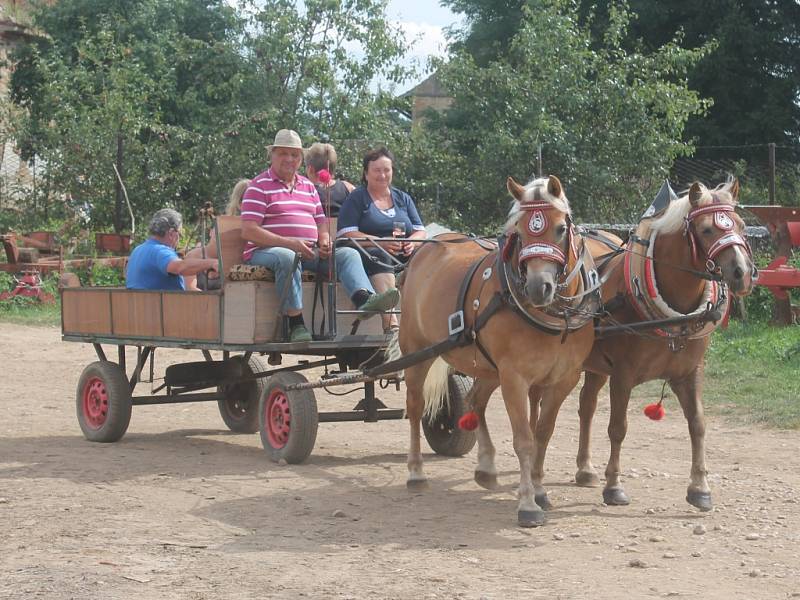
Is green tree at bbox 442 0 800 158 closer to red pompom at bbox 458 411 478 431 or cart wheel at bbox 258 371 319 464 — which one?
cart wheel at bbox 258 371 319 464

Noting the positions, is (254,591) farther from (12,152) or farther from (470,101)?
(12,152)

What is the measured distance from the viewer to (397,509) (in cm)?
673

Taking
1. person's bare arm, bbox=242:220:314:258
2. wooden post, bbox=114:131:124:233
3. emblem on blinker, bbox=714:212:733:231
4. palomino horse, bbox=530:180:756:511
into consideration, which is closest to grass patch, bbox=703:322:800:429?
palomino horse, bbox=530:180:756:511

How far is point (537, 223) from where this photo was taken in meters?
5.98

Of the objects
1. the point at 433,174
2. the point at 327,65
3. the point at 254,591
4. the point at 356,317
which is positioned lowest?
the point at 254,591

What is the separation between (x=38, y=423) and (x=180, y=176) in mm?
10248

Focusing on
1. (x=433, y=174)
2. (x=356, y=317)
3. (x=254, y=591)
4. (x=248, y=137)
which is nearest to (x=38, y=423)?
(x=356, y=317)

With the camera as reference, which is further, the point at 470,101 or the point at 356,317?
the point at 470,101

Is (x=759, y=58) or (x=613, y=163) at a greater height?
(x=759, y=58)

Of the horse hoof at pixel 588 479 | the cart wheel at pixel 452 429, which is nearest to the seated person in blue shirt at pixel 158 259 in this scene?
the cart wheel at pixel 452 429

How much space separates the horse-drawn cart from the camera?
797cm

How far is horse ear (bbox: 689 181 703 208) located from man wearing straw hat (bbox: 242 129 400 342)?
2143 mm

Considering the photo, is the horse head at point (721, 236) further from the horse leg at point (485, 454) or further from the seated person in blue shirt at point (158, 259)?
the seated person in blue shirt at point (158, 259)

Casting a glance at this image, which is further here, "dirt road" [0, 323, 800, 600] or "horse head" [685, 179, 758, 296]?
"horse head" [685, 179, 758, 296]
